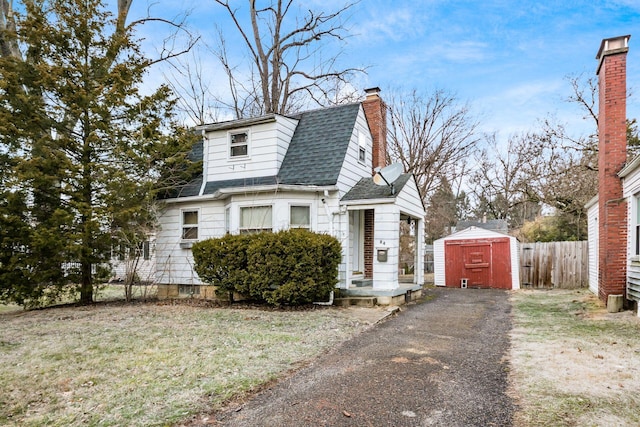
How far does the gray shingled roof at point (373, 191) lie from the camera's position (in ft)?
32.1

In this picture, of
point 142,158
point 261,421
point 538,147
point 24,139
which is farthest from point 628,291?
point 538,147

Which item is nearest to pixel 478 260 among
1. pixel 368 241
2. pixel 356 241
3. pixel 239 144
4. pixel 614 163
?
pixel 368 241

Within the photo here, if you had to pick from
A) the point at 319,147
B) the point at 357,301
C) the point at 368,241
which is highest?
the point at 319,147

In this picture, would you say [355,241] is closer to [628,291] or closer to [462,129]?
[628,291]

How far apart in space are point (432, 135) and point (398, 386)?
19941 mm

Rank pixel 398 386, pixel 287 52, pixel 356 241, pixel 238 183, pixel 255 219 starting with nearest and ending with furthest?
pixel 398 386 → pixel 255 219 → pixel 238 183 → pixel 356 241 → pixel 287 52

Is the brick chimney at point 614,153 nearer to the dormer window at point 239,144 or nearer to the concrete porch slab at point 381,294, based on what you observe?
the concrete porch slab at point 381,294

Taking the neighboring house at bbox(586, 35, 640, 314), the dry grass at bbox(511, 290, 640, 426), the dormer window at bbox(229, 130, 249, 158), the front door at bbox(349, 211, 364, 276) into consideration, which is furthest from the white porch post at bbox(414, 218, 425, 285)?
the dormer window at bbox(229, 130, 249, 158)

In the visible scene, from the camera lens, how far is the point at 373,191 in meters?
10.1

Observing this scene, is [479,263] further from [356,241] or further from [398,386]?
[398,386]

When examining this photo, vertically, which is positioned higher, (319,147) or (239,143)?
(239,143)

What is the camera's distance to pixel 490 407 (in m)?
3.52

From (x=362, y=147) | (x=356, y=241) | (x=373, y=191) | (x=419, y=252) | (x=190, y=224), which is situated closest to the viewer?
(x=373, y=191)

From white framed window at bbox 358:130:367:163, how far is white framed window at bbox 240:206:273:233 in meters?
3.25
